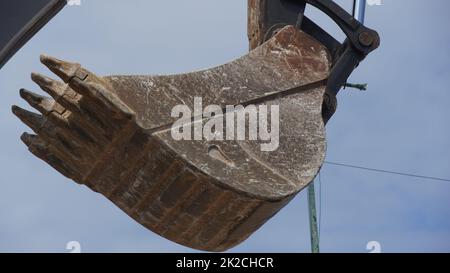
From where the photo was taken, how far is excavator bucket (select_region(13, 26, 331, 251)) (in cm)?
480

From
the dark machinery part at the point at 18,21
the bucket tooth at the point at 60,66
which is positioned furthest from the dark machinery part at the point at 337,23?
the bucket tooth at the point at 60,66

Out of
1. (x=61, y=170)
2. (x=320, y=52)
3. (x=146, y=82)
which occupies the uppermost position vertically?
(x=320, y=52)

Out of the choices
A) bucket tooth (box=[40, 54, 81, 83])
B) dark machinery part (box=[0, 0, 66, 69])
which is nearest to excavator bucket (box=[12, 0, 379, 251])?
bucket tooth (box=[40, 54, 81, 83])

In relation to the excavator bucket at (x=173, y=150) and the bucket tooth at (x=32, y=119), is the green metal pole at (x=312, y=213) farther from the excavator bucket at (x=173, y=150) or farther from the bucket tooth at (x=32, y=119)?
the bucket tooth at (x=32, y=119)

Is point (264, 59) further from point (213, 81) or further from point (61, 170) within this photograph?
point (61, 170)

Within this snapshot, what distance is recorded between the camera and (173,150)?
4801 millimetres

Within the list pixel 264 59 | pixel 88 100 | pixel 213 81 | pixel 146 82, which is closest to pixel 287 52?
pixel 264 59

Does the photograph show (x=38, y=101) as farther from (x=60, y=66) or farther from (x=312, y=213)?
(x=312, y=213)

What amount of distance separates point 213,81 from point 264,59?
1.31ft

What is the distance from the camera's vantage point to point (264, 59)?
5.48 m

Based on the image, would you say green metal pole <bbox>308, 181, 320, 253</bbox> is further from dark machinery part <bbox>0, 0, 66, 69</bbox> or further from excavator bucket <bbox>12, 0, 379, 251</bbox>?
excavator bucket <bbox>12, 0, 379, 251</bbox>

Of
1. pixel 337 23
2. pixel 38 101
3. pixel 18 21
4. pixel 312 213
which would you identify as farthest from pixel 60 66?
pixel 312 213

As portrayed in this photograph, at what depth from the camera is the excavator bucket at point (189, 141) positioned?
4805mm

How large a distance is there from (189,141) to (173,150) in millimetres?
116
